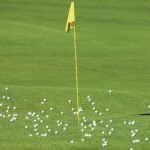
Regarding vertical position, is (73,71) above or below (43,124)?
above

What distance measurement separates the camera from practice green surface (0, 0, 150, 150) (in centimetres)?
1709

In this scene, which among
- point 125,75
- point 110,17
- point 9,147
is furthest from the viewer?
point 110,17

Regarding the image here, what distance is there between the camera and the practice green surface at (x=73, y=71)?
56.1ft

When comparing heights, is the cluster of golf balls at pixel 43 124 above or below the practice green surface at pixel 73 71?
below

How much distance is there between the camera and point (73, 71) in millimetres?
30141

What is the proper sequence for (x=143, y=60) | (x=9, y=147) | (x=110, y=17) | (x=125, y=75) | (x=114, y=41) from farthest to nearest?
(x=110, y=17), (x=114, y=41), (x=143, y=60), (x=125, y=75), (x=9, y=147)

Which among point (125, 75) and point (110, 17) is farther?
point (110, 17)

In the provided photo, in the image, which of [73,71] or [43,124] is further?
[73,71]

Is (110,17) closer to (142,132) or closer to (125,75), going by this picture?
(125,75)

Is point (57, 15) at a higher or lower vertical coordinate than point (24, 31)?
higher

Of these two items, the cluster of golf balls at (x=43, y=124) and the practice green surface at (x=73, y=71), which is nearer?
the practice green surface at (x=73, y=71)

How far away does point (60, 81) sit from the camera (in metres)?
27.4

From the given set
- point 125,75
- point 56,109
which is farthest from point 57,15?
point 56,109

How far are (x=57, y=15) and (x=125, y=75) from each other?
24.2 meters
